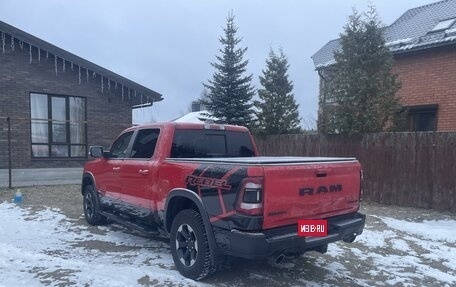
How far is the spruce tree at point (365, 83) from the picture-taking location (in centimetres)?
1027

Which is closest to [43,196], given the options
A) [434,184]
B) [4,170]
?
[4,170]

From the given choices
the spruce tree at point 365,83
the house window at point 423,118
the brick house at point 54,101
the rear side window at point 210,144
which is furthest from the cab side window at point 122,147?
the house window at point 423,118

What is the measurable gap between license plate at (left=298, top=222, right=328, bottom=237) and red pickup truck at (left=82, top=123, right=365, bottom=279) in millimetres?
49

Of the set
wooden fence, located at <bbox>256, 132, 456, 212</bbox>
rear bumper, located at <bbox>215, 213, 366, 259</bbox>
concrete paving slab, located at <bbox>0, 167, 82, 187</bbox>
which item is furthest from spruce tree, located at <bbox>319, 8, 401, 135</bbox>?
concrete paving slab, located at <bbox>0, 167, 82, 187</bbox>

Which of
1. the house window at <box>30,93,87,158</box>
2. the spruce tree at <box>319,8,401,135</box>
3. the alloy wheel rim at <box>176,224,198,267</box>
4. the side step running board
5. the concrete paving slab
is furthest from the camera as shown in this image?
the house window at <box>30,93,87,158</box>

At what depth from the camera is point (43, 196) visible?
1064cm

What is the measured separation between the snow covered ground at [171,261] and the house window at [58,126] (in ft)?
22.1

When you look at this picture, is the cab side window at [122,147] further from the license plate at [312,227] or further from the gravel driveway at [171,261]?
the license plate at [312,227]

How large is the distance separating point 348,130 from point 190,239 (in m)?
7.06

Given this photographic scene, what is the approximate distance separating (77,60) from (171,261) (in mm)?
10744

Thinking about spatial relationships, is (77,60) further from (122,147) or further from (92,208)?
(122,147)

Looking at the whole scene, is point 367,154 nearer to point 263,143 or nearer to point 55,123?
point 263,143

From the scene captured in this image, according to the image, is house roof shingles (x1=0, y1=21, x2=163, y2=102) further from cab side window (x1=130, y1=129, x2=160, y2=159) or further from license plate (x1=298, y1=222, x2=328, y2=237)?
license plate (x1=298, y1=222, x2=328, y2=237)

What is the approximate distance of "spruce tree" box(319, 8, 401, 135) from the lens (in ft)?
33.7
